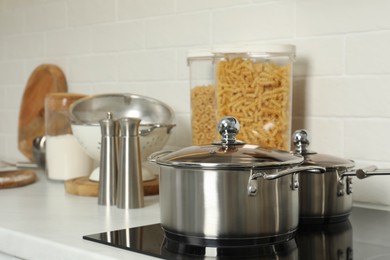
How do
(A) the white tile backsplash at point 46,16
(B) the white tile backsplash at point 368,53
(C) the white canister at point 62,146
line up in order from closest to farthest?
(B) the white tile backsplash at point 368,53 < (C) the white canister at point 62,146 < (A) the white tile backsplash at point 46,16

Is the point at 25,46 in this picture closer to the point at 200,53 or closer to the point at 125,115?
the point at 125,115

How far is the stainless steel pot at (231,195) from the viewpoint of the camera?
984mm

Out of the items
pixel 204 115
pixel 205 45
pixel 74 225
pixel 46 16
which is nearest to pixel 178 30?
pixel 205 45

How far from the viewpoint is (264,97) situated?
139 cm

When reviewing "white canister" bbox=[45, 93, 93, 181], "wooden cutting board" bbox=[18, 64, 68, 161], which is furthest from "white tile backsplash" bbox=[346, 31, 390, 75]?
"wooden cutting board" bbox=[18, 64, 68, 161]

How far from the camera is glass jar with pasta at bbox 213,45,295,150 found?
139 cm

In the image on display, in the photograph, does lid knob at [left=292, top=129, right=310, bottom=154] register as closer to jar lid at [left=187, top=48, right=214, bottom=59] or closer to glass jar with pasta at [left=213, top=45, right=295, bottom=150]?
glass jar with pasta at [left=213, top=45, right=295, bottom=150]

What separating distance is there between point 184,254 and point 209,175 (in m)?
0.12

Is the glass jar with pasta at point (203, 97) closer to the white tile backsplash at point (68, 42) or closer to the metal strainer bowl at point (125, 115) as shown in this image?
the metal strainer bowl at point (125, 115)

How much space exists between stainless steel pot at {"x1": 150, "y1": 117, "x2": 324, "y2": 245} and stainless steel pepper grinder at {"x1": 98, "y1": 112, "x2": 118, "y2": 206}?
42 centimetres

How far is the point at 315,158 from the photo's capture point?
1.21m

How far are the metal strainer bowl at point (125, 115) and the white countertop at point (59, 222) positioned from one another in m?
0.13

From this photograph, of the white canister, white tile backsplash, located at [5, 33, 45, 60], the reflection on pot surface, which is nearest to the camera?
the reflection on pot surface

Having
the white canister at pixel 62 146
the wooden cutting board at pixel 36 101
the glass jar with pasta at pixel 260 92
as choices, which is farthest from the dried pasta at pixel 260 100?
the wooden cutting board at pixel 36 101
